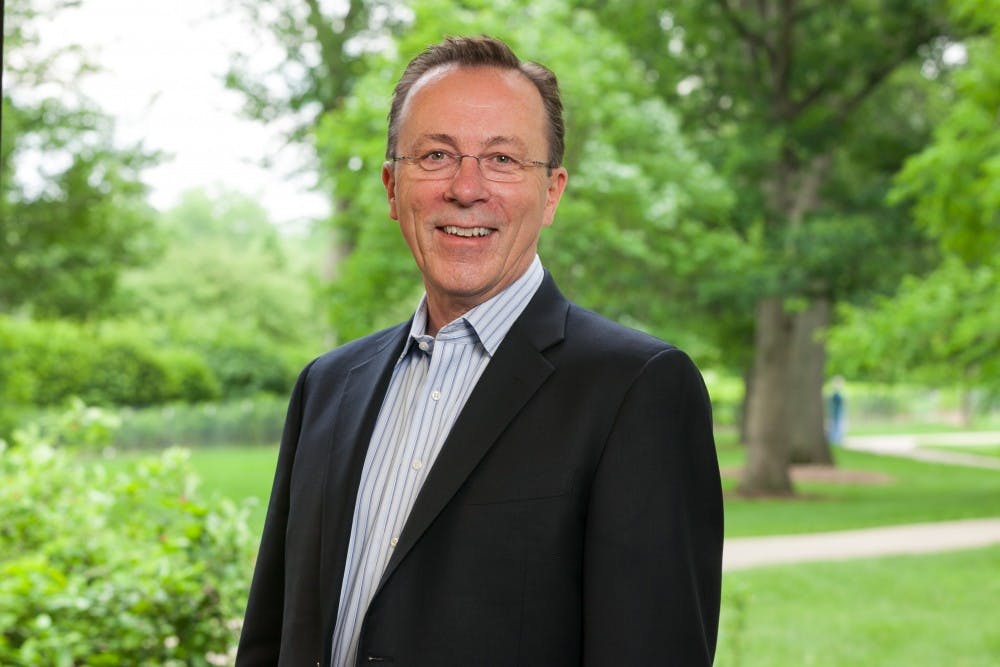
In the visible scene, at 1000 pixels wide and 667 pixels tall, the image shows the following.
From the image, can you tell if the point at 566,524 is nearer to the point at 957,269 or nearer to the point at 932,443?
the point at 957,269

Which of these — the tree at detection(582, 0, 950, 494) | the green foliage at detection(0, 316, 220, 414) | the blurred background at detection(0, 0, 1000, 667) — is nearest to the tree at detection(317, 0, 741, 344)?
the blurred background at detection(0, 0, 1000, 667)

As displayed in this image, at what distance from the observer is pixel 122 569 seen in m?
4.70

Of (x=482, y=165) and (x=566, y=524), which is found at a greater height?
(x=482, y=165)

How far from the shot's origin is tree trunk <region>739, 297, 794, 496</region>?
19641 mm

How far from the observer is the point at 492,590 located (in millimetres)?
1778

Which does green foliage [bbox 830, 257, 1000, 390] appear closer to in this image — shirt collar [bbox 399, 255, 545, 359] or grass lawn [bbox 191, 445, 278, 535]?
grass lawn [bbox 191, 445, 278, 535]

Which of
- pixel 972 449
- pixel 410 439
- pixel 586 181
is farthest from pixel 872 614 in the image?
pixel 972 449

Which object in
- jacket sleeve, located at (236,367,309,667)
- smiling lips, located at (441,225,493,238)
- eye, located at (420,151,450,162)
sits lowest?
jacket sleeve, located at (236,367,309,667)

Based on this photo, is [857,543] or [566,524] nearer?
[566,524]

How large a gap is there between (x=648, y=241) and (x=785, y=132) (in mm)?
3053

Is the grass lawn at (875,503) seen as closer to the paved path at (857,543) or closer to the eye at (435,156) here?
the paved path at (857,543)

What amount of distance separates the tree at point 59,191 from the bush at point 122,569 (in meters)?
7.49

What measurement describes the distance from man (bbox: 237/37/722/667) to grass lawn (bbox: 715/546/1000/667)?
4.29 metres

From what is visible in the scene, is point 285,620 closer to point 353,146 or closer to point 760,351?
point 353,146
